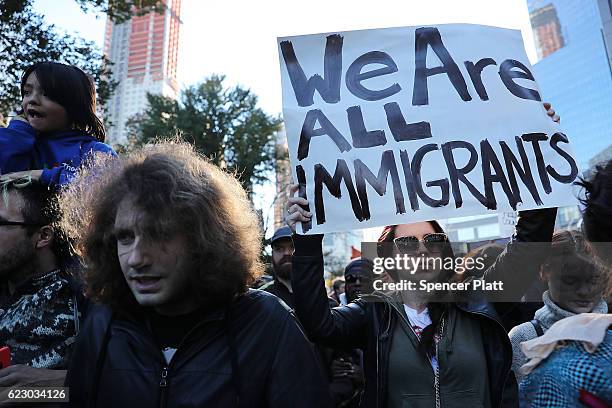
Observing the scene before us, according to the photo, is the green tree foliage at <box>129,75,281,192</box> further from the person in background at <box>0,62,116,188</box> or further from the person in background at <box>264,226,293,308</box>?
the person in background at <box>0,62,116,188</box>

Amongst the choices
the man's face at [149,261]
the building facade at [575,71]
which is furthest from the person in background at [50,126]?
the building facade at [575,71]

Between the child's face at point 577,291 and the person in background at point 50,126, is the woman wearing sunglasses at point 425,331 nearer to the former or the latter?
the child's face at point 577,291

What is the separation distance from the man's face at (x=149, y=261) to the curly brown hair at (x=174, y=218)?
0.02m

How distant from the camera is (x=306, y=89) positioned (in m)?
2.34

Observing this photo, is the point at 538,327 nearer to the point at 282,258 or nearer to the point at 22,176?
the point at 282,258

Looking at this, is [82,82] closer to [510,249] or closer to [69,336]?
[69,336]

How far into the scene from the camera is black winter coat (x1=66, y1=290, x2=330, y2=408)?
1.46 m

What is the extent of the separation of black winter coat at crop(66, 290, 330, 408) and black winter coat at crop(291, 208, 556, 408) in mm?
452

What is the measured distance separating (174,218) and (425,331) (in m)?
1.21

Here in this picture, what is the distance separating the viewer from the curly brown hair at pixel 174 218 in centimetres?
158

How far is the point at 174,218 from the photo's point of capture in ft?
5.10

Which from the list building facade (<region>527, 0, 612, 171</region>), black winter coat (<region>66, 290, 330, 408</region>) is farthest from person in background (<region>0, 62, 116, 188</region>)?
building facade (<region>527, 0, 612, 171</region>)

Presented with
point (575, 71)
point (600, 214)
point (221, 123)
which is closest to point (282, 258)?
point (600, 214)

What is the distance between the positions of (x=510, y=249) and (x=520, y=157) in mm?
421
